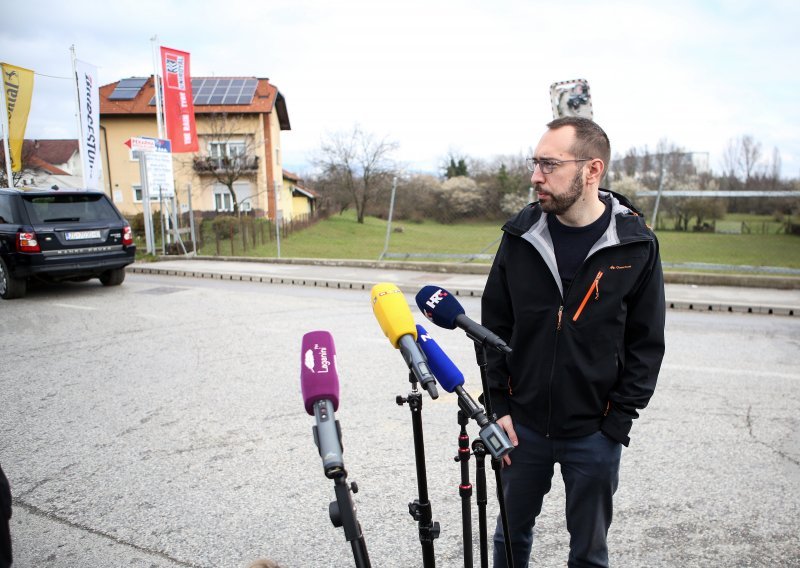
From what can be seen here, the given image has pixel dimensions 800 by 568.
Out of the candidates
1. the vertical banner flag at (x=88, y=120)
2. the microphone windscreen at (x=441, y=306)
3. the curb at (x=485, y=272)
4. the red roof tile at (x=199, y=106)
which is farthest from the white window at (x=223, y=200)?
the microphone windscreen at (x=441, y=306)

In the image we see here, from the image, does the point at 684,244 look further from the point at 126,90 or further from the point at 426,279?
the point at 126,90

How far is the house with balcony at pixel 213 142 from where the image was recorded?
39.3 meters

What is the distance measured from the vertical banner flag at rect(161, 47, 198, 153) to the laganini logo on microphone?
18007 millimetres

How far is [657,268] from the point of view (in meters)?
2.27

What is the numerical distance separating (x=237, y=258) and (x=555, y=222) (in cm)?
1515

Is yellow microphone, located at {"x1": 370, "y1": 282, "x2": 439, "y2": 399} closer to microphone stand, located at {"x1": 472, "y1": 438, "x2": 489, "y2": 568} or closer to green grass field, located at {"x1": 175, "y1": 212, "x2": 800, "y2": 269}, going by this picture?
microphone stand, located at {"x1": 472, "y1": 438, "x2": 489, "y2": 568}

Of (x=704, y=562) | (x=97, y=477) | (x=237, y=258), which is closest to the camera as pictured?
(x=704, y=562)

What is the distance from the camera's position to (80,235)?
33.6 ft

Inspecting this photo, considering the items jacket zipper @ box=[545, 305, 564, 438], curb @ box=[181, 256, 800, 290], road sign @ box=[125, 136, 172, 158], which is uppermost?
road sign @ box=[125, 136, 172, 158]

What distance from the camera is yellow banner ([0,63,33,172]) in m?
16.0

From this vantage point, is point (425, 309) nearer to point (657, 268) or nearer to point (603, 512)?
point (657, 268)

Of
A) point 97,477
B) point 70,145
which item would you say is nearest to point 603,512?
point 97,477

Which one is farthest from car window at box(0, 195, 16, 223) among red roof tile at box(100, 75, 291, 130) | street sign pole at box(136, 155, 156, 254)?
red roof tile at box(100, 75, 291, 130)

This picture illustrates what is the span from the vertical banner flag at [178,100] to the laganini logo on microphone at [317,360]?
1801cm
